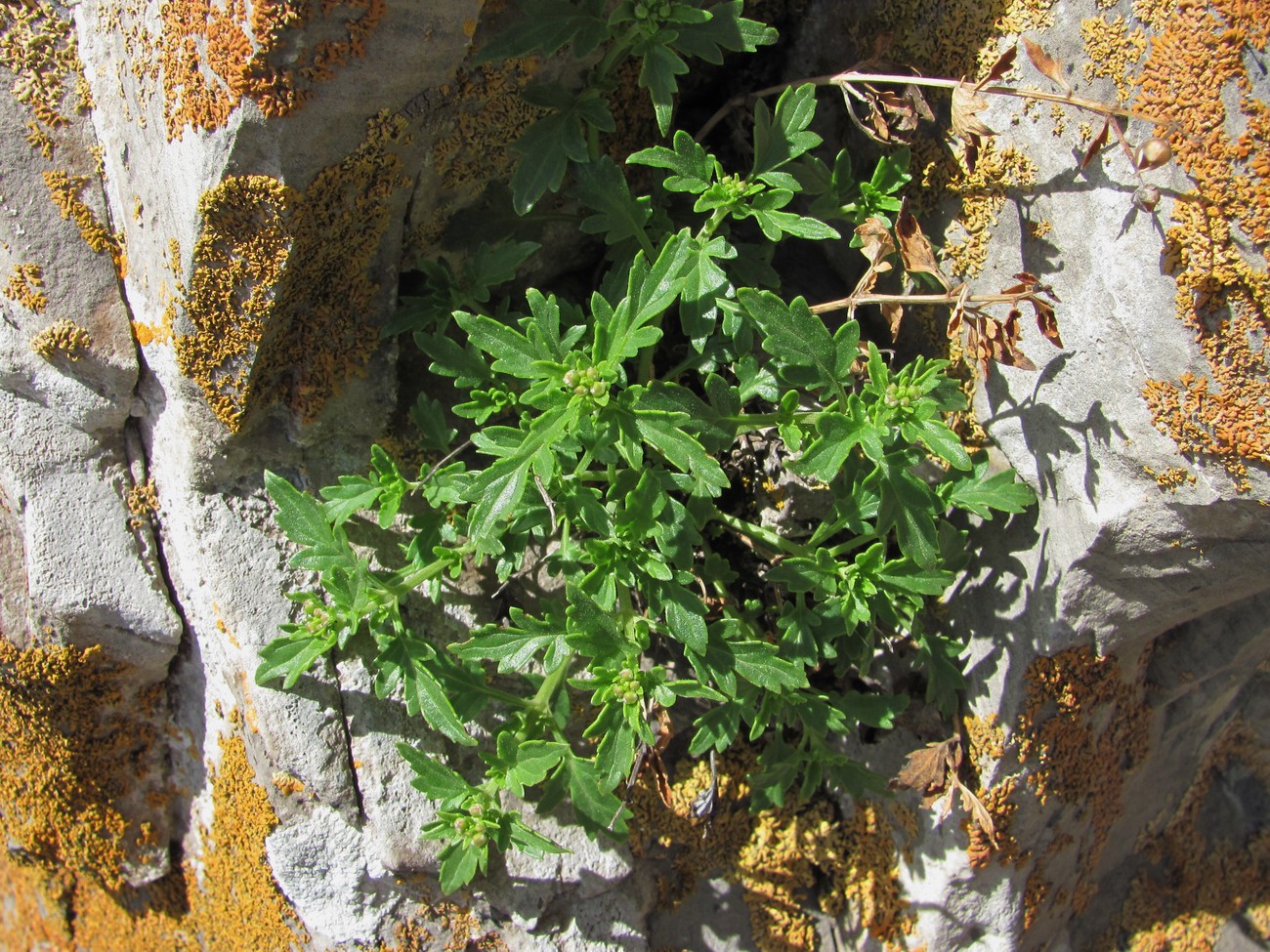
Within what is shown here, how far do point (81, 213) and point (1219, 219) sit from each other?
373 cm

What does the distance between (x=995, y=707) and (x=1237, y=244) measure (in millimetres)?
1870

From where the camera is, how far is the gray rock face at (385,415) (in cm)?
287

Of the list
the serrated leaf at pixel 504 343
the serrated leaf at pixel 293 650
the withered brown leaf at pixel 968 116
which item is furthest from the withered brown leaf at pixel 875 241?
the serrated leaf at pixel 293 650

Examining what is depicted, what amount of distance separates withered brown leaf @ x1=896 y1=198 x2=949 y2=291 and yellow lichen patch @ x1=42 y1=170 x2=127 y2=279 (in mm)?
2763

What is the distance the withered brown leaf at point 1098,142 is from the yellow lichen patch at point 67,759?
4.05 metres

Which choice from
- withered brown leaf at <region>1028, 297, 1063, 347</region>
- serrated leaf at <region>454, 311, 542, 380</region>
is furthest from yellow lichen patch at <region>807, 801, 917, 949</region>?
serrated leaf at <region>454, 311, 542, 380</region>

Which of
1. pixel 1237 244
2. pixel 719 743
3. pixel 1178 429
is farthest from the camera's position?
pixel 719 743

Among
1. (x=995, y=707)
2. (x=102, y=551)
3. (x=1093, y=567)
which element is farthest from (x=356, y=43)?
(x=995, y=707)

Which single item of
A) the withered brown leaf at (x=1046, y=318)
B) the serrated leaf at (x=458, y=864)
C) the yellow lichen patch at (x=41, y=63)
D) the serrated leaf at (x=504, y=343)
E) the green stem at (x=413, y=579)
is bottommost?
the serrated leaf at (x=458, y=864)

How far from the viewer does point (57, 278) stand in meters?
3.31

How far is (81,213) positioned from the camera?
3309mm

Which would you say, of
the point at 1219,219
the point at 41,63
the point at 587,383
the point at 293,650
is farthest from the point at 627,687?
the point at 41,63

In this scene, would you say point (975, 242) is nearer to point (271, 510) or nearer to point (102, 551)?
point (271, 510)

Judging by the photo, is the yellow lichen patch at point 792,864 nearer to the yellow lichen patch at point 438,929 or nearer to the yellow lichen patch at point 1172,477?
the yellow lichen patch at point 438,929
